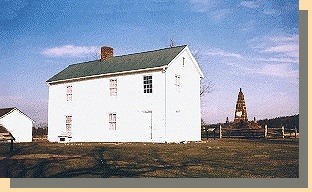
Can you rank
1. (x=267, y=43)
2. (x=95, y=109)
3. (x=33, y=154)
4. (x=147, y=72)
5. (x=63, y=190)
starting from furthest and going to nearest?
(x=95, y=109), (x=147, y=72), (x=33, y=154), (x=267, y=43), (x=63, y=190)

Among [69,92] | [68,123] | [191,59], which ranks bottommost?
[68,123]

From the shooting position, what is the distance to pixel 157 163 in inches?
452

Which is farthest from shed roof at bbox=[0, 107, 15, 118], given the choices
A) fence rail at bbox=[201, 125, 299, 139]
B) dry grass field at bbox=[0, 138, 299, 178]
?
fence rail at bbox=[201, 125, 299, 139]

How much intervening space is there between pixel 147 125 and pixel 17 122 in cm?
498

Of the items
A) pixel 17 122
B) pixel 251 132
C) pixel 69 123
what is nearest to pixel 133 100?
pixel 69 123

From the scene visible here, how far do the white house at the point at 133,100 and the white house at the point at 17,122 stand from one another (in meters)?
2.85

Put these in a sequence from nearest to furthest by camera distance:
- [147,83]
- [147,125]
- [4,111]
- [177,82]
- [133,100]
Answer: [4,111] → [147,125] → [147,83] → [177,82] → [133,100]

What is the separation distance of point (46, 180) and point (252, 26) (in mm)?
7144

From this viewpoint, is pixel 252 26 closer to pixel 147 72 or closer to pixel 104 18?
pixel 104 18

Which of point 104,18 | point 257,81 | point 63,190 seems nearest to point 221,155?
point 257,81

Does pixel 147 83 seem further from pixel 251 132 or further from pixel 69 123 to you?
pixel 251 132

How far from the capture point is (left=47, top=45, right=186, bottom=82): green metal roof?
1695 centimetres

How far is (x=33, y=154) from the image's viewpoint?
13.4 metres

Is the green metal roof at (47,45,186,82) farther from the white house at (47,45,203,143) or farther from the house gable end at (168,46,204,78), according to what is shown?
the house gable end at (168,46,204,78)
